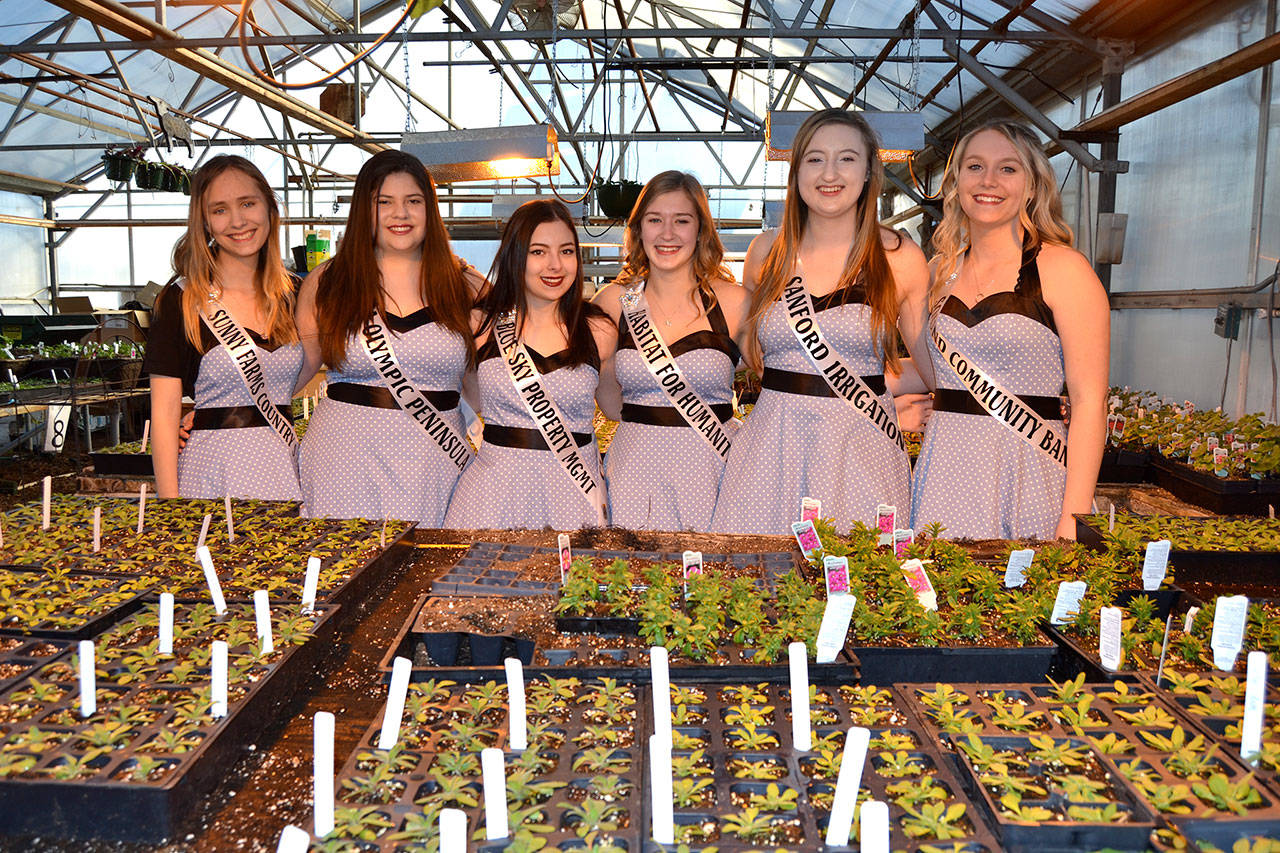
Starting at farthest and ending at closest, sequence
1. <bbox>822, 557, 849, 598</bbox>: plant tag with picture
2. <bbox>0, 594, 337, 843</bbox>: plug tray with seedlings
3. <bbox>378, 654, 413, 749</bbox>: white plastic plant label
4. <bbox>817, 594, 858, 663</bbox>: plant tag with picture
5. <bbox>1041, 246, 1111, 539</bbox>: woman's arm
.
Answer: <bbox>1041, 246, 1111, 539</bbox>: woman's arm, <bbox>822, 557, 849, 598</bbox>: plant tag with picture, <bbox>817, 594, 858, 663</bbox>: plant tag with picture, <bbox>378, 654, 413, 749</bbox>: white plastic plant label, <bbox>0, 594, 337, 843</bbox>: plug tray with seedlings

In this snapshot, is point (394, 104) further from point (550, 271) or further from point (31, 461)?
point (550, 271)

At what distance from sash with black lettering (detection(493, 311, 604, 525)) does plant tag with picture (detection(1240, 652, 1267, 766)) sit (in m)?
1.86

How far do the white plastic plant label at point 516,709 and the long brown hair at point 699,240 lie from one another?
71.8 inches

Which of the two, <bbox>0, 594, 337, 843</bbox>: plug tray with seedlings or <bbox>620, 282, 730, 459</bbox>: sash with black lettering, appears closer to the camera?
<bbox>0, 594, 337, 843</bbox>: plug tray with seedlings

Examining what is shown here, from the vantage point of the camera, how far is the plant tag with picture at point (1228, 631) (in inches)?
52.3

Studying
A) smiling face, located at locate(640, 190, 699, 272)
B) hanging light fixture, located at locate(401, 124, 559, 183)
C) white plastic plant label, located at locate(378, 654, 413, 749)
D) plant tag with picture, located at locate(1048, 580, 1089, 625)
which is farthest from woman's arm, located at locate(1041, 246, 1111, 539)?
hanging light fixture, located at locate(401, 124, 559, 183)

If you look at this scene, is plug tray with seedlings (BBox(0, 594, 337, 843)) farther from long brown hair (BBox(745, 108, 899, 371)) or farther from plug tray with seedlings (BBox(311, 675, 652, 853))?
long brown hair (BBox(745, 108, 899, 371))

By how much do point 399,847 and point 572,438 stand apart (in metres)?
Result: 1.87

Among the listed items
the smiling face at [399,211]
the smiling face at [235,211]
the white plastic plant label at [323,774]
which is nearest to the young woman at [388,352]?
the smiling face at [399,211]

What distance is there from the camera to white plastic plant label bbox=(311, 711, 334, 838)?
0.95 metres

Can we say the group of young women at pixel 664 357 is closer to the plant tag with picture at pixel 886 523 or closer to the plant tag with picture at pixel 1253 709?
the plant tag with picture at pixel 886 523

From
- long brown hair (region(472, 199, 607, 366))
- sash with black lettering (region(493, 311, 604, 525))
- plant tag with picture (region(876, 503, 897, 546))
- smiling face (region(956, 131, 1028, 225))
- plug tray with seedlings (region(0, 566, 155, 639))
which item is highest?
smiling face (region(956, 131, 1028, 225))

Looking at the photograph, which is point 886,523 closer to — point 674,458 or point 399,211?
point 674,458

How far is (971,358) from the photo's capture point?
2.42 metres
